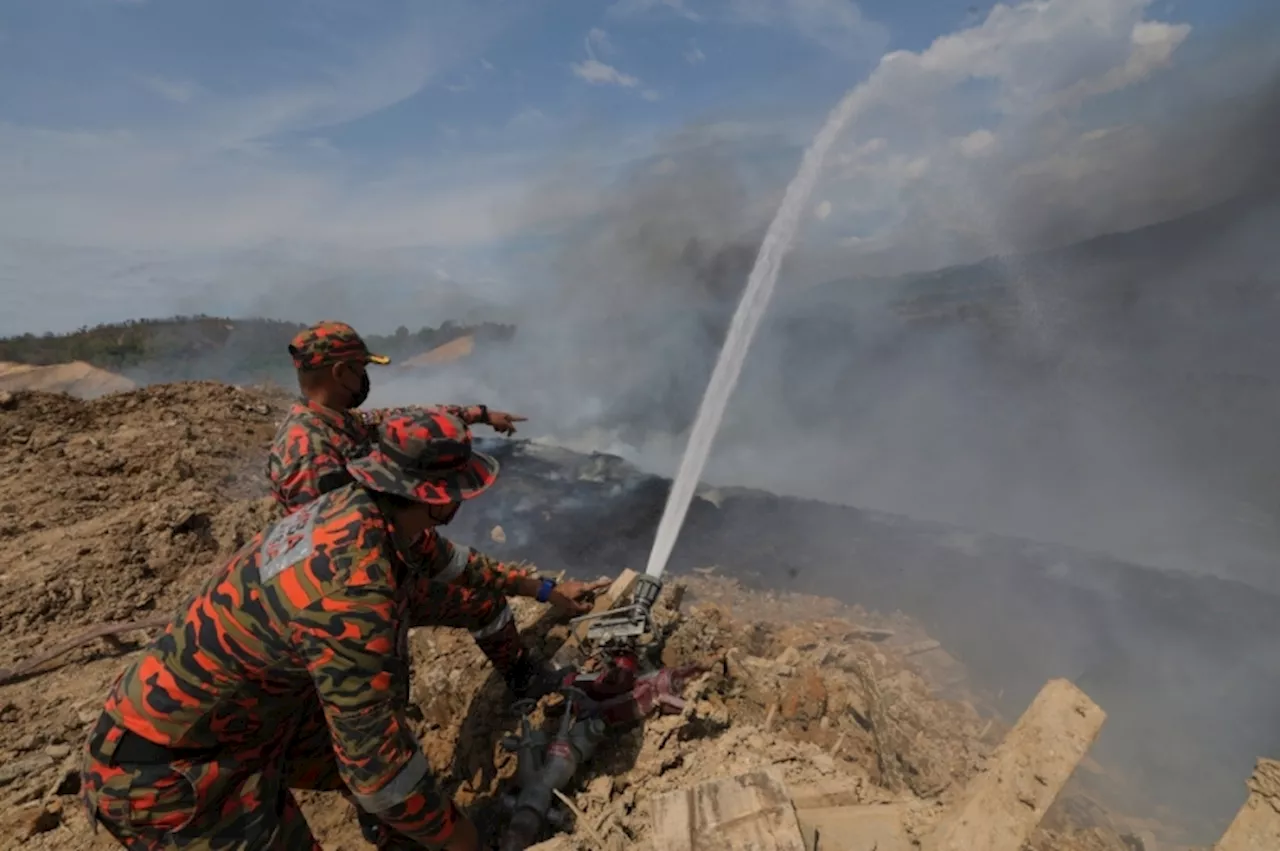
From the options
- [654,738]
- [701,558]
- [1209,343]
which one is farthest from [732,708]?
[1209,343]

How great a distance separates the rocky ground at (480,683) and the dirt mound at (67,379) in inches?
598

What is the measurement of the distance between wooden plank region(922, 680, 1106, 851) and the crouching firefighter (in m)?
1.92

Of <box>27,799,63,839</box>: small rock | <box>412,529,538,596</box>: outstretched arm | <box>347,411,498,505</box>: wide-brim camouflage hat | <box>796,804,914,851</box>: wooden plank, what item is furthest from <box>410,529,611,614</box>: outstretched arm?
<box>27,799,63,839</box>: small rock

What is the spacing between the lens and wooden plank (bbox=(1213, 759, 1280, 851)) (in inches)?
90.6

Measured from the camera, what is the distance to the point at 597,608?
4.36 meters

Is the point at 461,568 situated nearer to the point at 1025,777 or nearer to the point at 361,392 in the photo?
the point at 361,392

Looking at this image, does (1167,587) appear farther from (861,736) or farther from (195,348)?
(195,348)

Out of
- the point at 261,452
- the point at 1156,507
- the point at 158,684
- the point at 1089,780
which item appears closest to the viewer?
the point at 158,684

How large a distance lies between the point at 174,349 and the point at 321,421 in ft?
84.7

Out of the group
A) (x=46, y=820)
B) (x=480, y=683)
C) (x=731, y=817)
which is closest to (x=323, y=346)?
(x=480, y=683)

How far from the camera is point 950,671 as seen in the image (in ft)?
24.7

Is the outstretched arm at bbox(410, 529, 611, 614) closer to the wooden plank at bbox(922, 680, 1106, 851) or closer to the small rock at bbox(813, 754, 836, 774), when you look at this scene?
the small rock at bbox(813, 754, 836, 774)

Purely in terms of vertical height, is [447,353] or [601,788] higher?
[601,788]

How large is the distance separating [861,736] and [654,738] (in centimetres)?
146
